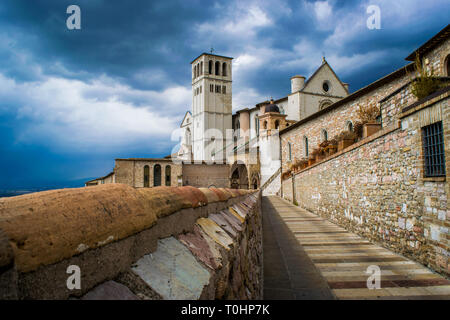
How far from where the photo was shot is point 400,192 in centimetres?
763

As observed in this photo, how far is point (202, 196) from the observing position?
2.40m

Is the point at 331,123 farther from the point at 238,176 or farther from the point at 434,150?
the point at 238,176

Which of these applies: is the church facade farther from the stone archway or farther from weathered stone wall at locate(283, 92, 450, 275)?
weathered stone wall at locate(283, 92, 450, 275)

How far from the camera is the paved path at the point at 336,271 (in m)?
4.92

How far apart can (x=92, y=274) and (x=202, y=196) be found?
1.47 metres

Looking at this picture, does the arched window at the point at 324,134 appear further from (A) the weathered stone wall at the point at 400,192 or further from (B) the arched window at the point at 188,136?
(B) the arched window at the point at 188,136

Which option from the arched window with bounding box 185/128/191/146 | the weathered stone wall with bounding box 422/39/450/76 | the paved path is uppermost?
the arched window with bounding box 185/128/191/146

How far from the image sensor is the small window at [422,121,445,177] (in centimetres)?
606

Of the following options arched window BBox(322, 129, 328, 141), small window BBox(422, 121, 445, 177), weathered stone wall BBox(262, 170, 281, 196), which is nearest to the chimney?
weathered stone wall BBox(262, 170, 281, 196)

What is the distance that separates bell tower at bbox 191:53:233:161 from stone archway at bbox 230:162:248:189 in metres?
14.0

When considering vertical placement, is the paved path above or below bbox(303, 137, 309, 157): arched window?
below

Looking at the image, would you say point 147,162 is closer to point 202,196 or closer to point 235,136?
point 235,136

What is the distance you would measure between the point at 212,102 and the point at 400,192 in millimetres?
52809
